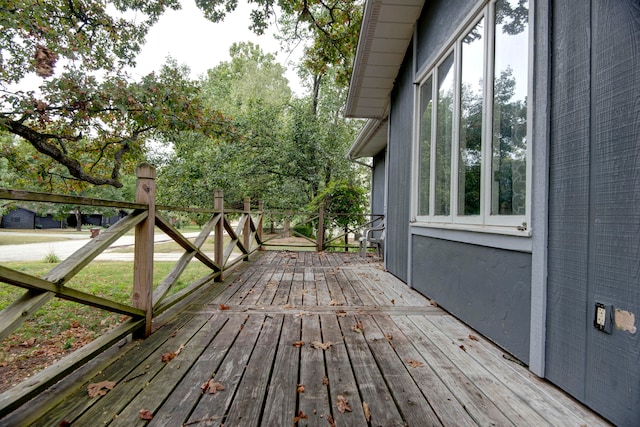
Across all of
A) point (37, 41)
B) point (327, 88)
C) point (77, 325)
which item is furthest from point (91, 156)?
point (327, 88)

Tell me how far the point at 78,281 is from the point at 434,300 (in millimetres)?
6343

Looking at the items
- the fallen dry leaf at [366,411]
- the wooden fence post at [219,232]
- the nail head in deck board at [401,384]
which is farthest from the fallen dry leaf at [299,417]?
the wooden fence post at [219,232]

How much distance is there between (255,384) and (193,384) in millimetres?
310

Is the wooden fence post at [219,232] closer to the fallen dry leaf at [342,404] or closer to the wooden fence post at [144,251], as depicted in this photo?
the wooden fence post at [144,251]

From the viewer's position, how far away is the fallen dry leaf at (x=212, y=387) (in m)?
1.51

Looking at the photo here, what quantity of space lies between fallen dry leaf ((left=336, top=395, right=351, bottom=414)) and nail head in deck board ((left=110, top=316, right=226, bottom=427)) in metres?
0.81

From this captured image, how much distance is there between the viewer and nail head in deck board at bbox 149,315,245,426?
1320 millimetres

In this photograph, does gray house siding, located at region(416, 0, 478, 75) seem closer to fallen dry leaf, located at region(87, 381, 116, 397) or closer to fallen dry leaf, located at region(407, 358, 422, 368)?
fallen dry leaf, located at region(407, 358, 422, 368)

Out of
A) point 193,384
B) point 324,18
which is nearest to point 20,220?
point 324,18

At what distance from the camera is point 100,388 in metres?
1.50

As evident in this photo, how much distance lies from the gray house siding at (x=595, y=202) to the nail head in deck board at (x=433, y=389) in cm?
59

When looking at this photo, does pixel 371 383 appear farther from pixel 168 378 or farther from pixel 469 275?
pixel 469 275

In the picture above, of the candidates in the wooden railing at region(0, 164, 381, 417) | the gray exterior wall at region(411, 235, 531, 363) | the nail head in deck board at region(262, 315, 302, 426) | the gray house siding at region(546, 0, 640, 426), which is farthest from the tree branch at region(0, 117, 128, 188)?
the gray house siding at region(546, 0, 640, 426)

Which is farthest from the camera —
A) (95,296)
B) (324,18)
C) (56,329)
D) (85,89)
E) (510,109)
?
(324,18)
